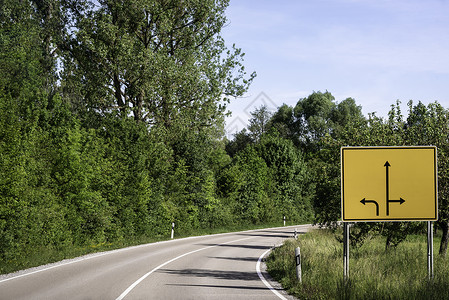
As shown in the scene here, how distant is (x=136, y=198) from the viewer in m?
25.9

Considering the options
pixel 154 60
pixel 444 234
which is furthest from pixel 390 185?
pixel 154 60

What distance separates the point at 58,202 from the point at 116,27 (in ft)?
46.8

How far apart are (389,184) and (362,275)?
246 cm

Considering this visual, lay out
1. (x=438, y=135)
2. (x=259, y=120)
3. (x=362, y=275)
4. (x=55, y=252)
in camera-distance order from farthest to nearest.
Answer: (x=259, y=120)
(x=55, y=252)
(x=438, y=135)
(x=362, y=275)

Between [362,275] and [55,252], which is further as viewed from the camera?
[55,252]

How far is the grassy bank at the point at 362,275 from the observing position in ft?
33.3

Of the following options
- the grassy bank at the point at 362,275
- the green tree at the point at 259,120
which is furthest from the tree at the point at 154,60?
the green tree at the point at 259,120

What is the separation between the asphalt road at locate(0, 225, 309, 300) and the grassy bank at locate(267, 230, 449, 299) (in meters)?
0.71

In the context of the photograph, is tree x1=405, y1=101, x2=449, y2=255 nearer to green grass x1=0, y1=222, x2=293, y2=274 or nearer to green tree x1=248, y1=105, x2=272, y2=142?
green grass x1=0, y1=222, x2=293, y2=274

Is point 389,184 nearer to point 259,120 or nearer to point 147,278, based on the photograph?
point 147,278

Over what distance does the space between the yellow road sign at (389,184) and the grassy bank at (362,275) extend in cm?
152

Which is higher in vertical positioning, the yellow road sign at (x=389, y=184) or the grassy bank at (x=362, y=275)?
the yellow road sign at (x=389, y=184)

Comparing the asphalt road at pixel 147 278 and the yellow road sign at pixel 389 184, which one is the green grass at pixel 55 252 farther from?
the yellow road sign at pixel 389 184

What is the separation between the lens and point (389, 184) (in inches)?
451
